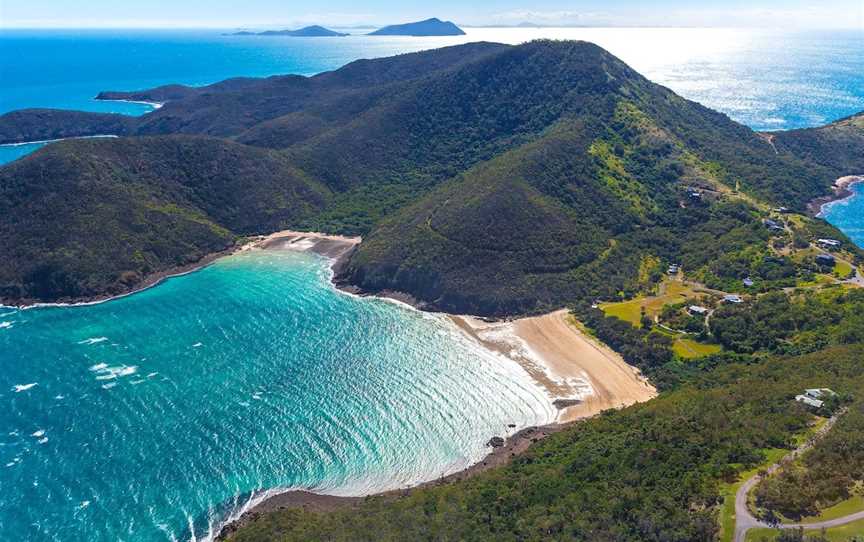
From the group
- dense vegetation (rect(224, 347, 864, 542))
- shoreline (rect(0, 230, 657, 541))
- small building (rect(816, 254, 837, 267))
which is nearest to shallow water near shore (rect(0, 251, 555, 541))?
shoreline (rect(0, 230, 657, 541))

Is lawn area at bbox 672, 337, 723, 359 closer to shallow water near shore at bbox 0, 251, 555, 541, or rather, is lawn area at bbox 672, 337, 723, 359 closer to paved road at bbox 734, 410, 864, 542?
shallow water near shore at bbox 0, 251, 555, 541

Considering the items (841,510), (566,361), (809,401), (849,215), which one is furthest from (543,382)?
(849,215)

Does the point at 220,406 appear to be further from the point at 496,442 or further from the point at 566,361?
the point at 566,361

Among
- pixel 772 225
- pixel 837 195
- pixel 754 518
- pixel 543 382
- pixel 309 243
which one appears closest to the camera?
pixel 754 518

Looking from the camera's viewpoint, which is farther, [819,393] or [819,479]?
[819,393]

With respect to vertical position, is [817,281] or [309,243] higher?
[817,281]
